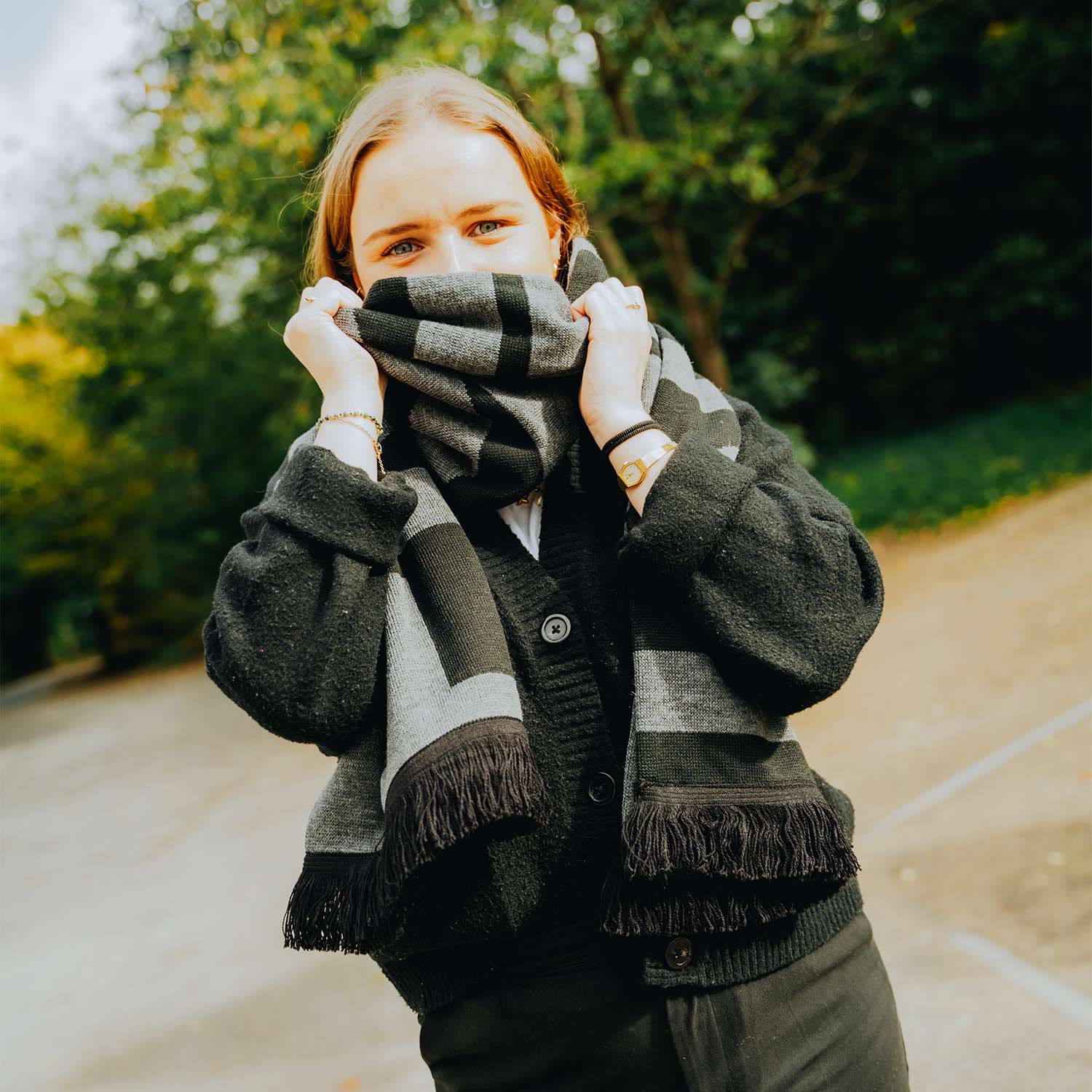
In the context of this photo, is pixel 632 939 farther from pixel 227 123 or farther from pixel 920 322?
pixel 920 322

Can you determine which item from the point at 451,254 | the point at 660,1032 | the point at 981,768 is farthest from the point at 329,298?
the point at 981,768

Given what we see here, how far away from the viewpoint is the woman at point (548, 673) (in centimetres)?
131

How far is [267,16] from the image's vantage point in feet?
27.2

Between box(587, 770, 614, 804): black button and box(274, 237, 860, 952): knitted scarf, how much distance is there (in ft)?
0.17

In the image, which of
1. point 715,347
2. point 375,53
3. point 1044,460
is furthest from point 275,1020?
point 1044,460

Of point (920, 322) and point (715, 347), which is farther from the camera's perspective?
point (920, 322)

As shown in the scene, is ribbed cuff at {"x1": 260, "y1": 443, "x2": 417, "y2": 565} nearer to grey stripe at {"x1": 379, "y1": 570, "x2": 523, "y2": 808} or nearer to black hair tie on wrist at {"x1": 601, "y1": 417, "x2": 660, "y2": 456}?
grey stripe at {"x1": 379, "y1": 570, "x2": 523, "y2": 808}

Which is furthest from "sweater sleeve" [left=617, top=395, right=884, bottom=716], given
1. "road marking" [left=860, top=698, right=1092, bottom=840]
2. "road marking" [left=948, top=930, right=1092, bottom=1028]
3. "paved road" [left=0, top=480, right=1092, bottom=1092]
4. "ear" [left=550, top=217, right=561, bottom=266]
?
"road marking" [left=860, top=698, right=1092, bottom=840]

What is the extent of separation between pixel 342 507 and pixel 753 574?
1.75 ft

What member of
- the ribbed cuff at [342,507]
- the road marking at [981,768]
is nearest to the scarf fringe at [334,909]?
the ribbed cuff at [342,507]

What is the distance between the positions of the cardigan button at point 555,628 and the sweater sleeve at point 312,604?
223 mm

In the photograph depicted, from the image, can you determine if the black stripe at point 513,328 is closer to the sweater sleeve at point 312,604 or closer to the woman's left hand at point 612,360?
the woman's left hand at point 612,360

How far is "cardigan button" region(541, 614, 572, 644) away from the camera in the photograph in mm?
1425

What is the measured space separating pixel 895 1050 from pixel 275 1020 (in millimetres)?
3465
